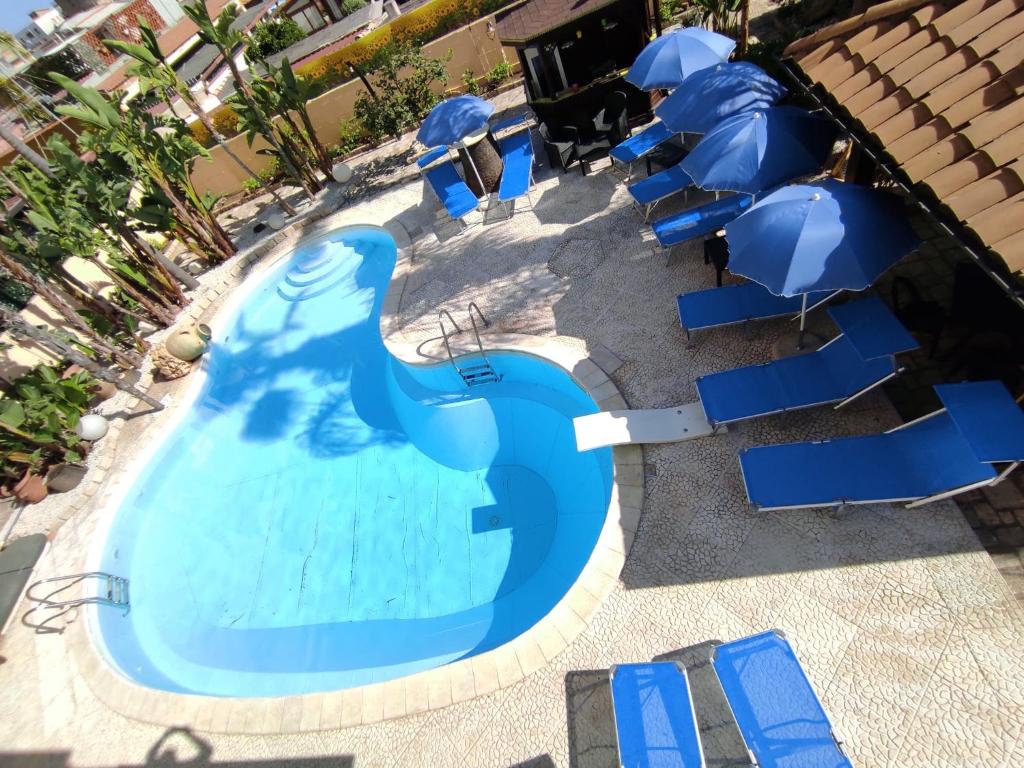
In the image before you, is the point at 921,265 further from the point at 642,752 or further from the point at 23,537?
the point at 23,537

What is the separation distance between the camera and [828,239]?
18.2 ft

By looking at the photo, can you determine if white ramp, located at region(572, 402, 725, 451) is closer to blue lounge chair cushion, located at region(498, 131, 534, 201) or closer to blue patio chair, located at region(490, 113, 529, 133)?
blue lounge chair cushion, located at region(498, 131, 534, 201)

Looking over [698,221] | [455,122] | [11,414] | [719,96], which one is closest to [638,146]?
[719,96]

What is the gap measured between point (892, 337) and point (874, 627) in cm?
324

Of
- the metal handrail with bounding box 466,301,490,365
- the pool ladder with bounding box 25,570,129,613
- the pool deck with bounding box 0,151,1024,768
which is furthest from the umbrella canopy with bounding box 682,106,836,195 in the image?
the pool ladder with bounding box 25,570,129,613

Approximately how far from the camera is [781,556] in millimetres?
5664

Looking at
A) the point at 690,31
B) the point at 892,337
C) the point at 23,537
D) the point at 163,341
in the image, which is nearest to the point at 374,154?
the point at 163,341

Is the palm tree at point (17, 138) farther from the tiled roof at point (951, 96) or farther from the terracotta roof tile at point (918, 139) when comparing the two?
the terracotta roof tile at point (918, 139)

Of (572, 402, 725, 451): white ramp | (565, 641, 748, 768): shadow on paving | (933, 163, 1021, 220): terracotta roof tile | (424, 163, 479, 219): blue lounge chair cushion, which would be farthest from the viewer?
(424, 163, 479, 219): blue lounge chair cushion

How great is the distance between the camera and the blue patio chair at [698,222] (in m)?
8.74

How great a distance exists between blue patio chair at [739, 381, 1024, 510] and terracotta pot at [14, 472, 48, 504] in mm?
13880

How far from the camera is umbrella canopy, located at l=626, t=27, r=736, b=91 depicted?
33.4 feet

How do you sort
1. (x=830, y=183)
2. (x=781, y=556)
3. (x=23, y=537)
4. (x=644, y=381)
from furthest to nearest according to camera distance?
1. (x=23, y=537)
2. (x=644, y=381)
3. (x=830, y=183)
4. (x=781, y=556)

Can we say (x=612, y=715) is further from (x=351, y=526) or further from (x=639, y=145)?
(x=639, y=145)
